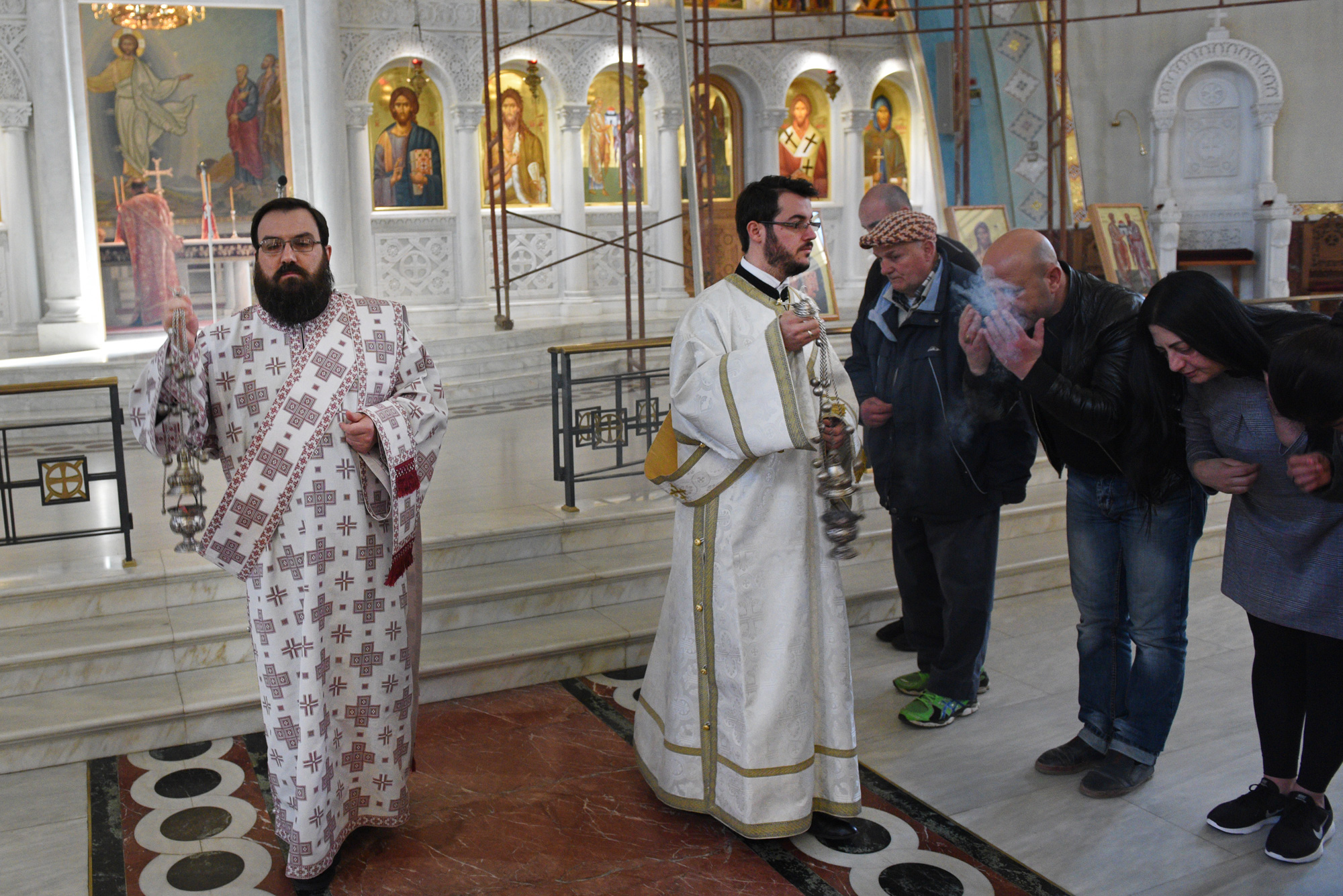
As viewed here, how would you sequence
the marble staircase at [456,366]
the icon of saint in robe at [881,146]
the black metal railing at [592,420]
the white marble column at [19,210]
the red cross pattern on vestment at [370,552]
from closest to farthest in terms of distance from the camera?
the red cross pattern on vestment at [370,552] → the black metal railing at [592,420] → the marble staircase at [456,366] → the white marble column at [19,210] → the icon of saint in robe at [881,146]

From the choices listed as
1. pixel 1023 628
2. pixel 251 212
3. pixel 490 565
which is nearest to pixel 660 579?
pixel 490 565

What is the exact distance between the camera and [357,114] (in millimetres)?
11305

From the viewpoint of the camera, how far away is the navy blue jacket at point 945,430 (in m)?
3.63

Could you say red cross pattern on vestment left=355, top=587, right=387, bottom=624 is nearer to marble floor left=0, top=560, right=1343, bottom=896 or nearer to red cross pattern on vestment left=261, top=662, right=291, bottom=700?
red cross pattern on vestment left=261, top=662, right=291, bottom=700

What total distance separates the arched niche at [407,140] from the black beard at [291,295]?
9.35m

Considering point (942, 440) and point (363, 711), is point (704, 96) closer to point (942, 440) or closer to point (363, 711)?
point (942, 440)

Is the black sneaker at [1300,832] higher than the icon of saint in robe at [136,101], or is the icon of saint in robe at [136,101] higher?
the icon of saint in robe at [136,101]

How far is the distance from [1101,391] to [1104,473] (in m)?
0.31

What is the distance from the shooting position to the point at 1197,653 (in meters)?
4.57

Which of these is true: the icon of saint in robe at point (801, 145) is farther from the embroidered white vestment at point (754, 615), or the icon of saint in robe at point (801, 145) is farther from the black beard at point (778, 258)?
the embroidered white vestment at point (754, 615)

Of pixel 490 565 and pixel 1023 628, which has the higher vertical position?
pixel 490 565

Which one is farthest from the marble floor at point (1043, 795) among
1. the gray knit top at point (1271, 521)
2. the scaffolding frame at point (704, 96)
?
the scaffolding frame at point (704, 96)

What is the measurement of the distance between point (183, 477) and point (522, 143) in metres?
10.2

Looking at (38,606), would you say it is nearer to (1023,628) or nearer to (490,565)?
(490,565)
